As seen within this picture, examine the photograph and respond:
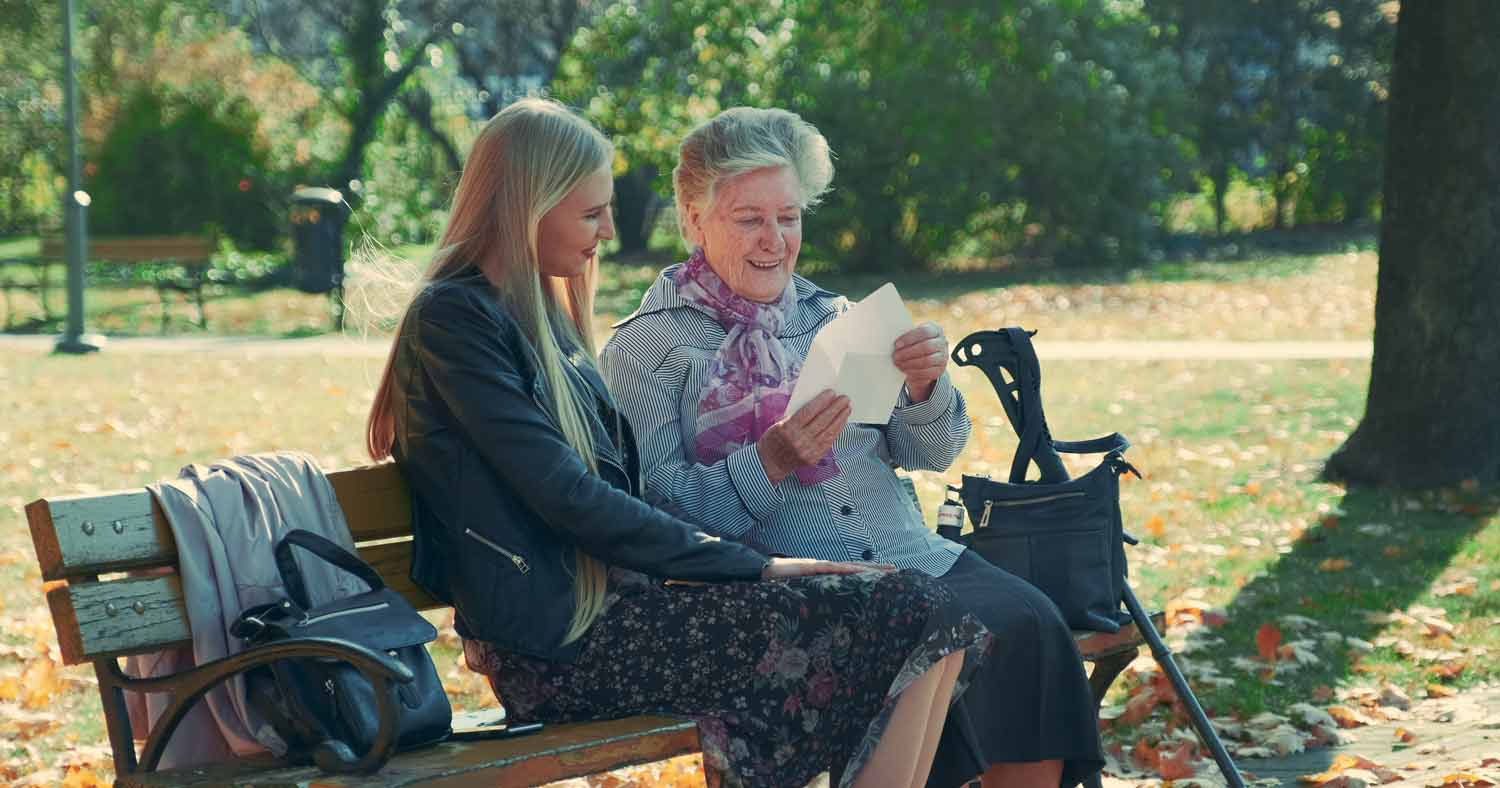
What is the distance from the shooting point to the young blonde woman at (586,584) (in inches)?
133

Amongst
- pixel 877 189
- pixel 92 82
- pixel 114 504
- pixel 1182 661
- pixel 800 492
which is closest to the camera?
pixel 114 504

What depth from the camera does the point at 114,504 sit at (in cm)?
318

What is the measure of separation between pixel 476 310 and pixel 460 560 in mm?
469

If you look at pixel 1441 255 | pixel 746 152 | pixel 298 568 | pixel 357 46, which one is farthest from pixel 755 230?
pixel 357 46

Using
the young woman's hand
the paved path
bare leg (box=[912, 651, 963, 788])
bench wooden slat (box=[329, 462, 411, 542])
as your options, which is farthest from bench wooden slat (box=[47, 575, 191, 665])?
the paved path

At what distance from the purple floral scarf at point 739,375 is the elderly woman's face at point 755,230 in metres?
0.04

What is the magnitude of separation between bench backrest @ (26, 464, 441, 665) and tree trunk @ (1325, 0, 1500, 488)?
6293 millimetres

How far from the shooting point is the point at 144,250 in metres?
19.3

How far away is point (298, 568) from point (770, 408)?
1.13 m

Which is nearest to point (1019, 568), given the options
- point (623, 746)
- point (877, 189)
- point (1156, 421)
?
point (623, 746)

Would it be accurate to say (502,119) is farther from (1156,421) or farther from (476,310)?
(1156,421)

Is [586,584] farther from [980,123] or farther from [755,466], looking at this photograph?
[980,123]

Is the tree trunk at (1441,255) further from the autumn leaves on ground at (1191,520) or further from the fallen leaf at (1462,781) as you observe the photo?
the fallen leaf at (1462,781)

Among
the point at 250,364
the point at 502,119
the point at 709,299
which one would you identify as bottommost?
the point at 250,364
